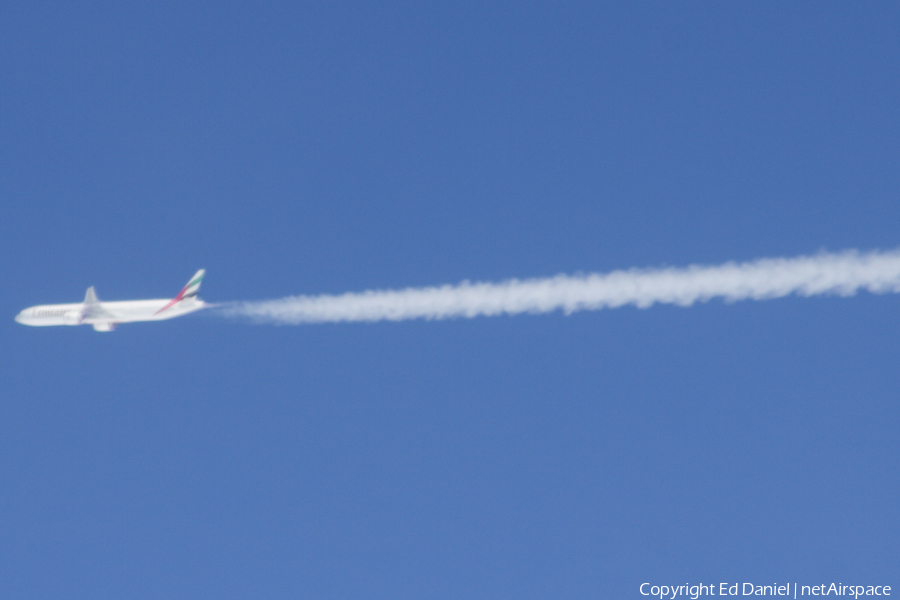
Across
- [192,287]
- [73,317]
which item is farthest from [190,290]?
[73,317]

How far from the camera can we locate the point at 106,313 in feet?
232

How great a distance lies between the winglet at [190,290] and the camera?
6956 centimetres

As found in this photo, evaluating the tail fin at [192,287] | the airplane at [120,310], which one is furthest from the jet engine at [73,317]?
the tail fin at [192,287]

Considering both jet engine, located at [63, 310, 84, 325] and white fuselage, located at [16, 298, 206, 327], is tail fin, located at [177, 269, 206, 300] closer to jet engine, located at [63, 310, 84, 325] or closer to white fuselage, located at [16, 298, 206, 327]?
white fuselage, located at [16, 298, 206, 327]

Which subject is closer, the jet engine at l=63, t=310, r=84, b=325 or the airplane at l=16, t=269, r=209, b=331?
the airplane at l=16, t=269, r=209, b=331

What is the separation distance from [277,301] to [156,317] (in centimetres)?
1067

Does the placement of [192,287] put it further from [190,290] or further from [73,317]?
[73,317]

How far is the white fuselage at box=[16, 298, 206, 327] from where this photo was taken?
69.4 m

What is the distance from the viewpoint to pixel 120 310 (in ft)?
232

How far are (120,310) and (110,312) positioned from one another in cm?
78

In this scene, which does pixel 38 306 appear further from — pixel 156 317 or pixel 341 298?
pixel 341 298

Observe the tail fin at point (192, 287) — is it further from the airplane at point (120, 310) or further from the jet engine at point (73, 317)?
the jet engine at point (73, 317)

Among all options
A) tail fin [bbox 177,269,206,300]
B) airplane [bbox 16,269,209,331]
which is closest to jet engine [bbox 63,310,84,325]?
airplane [bbox 16,269,209,331]

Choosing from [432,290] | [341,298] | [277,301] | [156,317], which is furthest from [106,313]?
[432,290]
